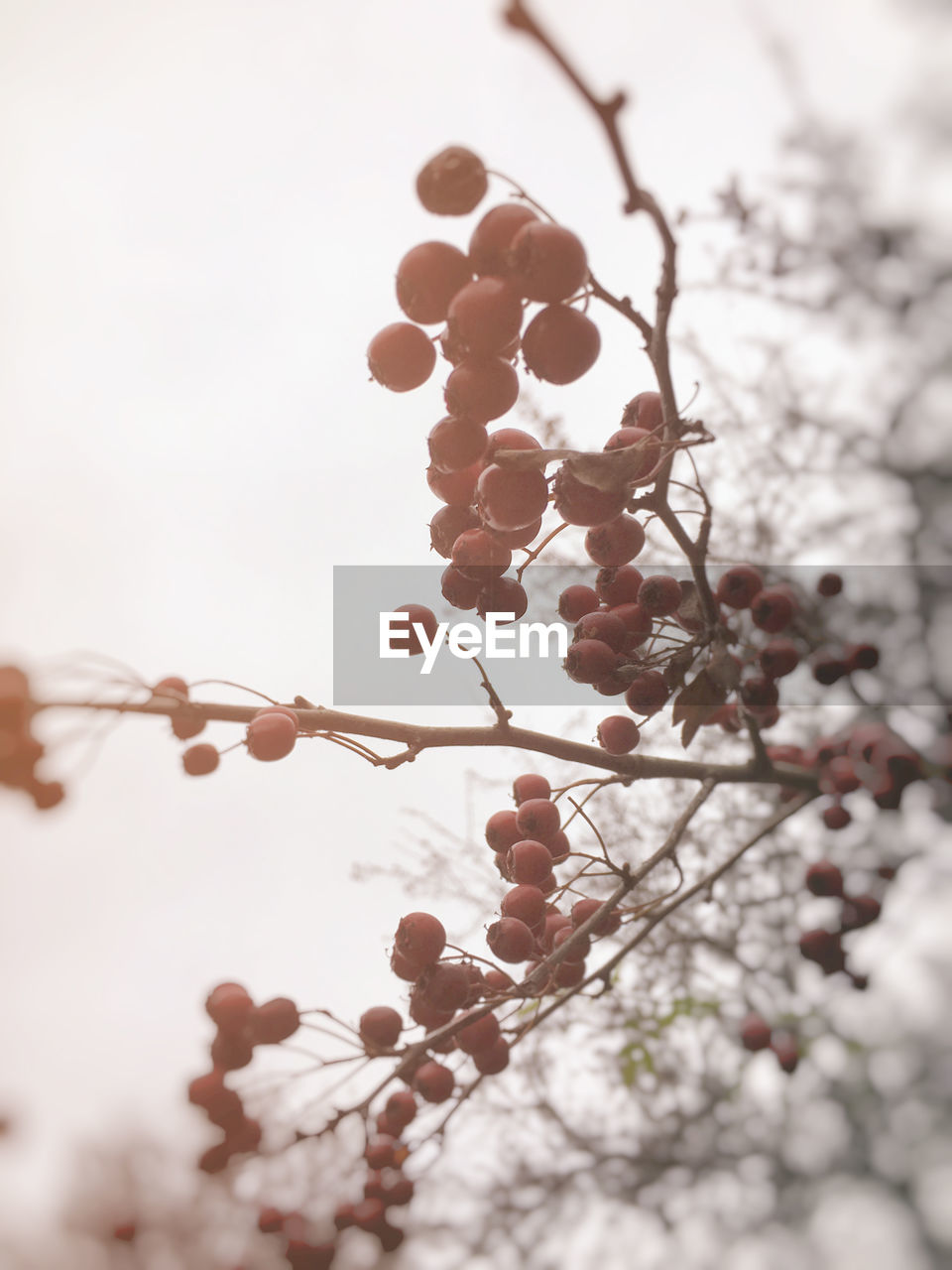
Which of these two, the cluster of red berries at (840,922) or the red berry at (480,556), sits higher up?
the red berry at (480,556)

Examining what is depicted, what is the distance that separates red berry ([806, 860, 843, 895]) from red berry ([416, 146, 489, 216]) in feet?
6.10

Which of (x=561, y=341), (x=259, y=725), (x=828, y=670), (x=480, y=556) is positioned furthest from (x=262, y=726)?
(x=828, y=670)

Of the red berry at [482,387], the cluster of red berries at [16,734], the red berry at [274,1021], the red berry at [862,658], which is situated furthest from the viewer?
the red berry at [862,658]

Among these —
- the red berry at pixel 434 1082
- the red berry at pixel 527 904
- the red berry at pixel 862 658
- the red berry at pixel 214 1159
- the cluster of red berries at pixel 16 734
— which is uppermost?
the red berry at pixel 862 658

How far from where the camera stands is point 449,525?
143 cm

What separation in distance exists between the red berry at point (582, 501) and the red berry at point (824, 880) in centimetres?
138

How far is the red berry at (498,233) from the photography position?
1.09 metres

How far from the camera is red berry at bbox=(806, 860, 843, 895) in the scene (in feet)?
6.77

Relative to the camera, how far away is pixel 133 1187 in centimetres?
515

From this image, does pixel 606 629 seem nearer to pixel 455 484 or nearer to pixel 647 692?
pixel 647 692

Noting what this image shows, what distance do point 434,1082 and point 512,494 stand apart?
1.18 metres

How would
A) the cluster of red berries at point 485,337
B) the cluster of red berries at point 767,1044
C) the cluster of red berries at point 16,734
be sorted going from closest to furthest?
the cluster of red berries at point 16,734 → the cluster of red berries at point 485,337 → the cluster of red berries at point 767,1044

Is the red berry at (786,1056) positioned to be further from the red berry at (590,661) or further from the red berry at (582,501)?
the red berry at (582,501)

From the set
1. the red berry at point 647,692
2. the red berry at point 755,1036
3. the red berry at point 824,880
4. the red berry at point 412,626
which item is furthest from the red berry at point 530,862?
the red berry at point 755,1036
